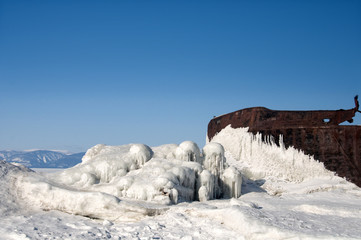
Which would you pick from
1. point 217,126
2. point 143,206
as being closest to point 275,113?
point 217,126

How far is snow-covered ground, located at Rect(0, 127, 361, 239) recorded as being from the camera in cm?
597

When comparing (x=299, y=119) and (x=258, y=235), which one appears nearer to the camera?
(x=258, y=235)

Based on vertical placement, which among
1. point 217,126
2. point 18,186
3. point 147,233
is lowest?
point 147,233

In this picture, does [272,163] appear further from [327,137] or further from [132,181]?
[132,181]

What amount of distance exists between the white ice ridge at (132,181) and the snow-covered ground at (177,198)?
0.02m

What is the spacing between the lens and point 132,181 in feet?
26.6

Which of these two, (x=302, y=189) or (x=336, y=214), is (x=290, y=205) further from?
(x=302, y=189)

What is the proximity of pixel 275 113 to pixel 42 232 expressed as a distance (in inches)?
404

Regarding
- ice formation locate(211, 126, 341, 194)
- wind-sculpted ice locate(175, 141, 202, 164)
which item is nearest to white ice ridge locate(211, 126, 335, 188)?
ice formation locate(211, 126, 341, 194)

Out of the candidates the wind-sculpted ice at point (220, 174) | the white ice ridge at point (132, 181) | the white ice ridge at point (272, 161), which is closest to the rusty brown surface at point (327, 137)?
the white ice ridge at point (272, 161)

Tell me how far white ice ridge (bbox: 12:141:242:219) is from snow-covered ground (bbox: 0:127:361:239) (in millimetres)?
22

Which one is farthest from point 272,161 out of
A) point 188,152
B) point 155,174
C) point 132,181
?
point 132,181

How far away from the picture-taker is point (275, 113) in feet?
46.0

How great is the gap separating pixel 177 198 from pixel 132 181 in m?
1.08
